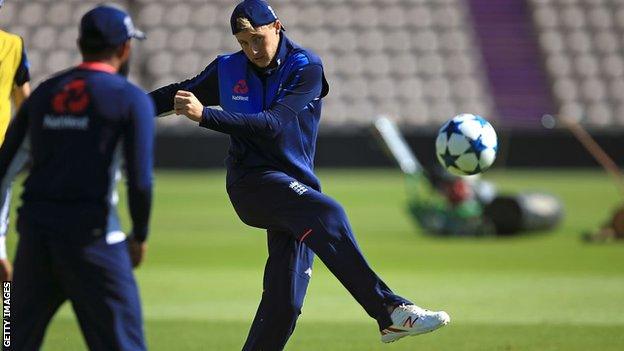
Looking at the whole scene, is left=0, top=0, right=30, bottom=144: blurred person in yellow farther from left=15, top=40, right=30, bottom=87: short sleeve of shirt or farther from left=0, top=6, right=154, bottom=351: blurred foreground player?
left=0, top=6, right=154, bottom=351: blurred foreground player

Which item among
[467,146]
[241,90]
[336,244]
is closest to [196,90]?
[241,90]

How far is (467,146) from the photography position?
8359 mm

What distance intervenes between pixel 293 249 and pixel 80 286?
6.74 feet

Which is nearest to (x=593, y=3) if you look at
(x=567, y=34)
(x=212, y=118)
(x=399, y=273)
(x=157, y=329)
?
(x=567, y=34)

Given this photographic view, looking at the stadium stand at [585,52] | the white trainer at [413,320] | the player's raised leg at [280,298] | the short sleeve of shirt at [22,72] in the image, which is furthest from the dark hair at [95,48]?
the stadium stand at [585,52]

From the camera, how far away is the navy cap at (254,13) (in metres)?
6.90

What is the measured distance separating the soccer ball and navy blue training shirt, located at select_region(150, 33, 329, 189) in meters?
1.44

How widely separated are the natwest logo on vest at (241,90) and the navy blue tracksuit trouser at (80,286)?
1995mm

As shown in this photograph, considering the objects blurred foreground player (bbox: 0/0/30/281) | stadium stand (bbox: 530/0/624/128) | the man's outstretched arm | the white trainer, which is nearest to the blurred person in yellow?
blurred foreground player (bbox: 0/0/30/281)

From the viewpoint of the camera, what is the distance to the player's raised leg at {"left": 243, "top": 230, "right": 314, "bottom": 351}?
23.0ft

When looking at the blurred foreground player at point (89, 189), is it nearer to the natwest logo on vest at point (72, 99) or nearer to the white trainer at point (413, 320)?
the natwest logo on vest at point (72, 99)

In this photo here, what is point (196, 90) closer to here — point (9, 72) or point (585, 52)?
point (9, 72)

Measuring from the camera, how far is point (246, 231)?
20.3m

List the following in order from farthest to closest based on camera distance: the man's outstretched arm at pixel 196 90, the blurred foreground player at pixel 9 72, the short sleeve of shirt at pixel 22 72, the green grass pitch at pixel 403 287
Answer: the green grass pitch at pixel 403 287 < the short sleeve of shirt at pixel 22 72 < the blurred foreground player at pixel 9 72 < the man's outstretched arm at pixel 196 90
